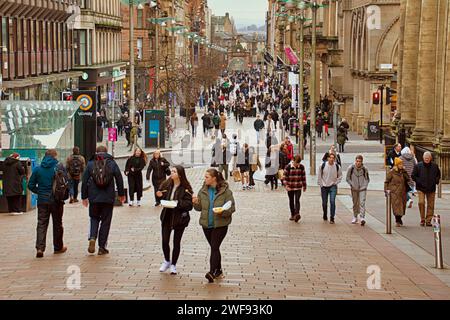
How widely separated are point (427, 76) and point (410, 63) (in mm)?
4233

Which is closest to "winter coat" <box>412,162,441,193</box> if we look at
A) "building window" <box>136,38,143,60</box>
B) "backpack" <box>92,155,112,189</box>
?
"backpack" <box>92,155,112,189</box>

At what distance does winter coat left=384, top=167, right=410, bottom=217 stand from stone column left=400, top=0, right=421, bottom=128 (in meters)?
18.9

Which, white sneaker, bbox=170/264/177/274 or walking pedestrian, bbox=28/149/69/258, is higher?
walking pedestrian, bbox=28/149/69/258

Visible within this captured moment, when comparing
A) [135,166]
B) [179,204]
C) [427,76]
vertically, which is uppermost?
[427,76]

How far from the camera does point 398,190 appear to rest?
22.7 metres

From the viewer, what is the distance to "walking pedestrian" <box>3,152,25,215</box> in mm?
24422

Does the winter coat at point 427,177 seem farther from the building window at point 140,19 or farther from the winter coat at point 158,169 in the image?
the building window at point 140,19

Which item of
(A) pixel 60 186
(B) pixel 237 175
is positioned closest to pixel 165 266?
(A) pixel 60 186

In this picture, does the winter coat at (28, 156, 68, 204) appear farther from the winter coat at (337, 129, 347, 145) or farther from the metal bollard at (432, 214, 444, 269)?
the winter coat at (337, 129, 347, 145)

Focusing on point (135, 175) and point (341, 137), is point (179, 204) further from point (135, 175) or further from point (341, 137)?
point (341, 137)

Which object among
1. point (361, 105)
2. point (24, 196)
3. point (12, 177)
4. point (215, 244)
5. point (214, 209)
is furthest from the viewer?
point (361, 105)

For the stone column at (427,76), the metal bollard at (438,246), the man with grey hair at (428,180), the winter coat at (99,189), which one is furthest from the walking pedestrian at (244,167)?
the winter coat at (99,189)
